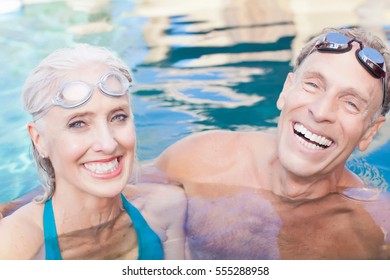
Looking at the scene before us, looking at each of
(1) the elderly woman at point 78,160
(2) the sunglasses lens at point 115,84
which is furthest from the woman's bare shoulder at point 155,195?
(2) the sunglasses lens at point 115,84

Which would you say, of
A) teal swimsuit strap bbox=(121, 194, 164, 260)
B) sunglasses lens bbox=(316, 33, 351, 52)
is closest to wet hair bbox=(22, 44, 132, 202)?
teal swimsuit strap bbox=(121, 194, 164, 260)

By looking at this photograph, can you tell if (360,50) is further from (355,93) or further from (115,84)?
(115,84)

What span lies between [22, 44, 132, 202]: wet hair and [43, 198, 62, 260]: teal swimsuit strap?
0.07 m

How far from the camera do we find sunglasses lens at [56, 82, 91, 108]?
9.87ft

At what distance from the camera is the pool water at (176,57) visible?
5.37 metres

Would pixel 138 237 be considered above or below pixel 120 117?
below

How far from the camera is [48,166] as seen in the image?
10.8 feet

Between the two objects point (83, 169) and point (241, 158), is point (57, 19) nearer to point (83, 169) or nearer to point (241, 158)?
point (241, 158)

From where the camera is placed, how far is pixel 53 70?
3045mm

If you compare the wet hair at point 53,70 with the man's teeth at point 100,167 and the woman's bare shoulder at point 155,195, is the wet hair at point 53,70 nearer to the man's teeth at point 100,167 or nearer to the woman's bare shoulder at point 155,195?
→ the man's teeth at point 100,167

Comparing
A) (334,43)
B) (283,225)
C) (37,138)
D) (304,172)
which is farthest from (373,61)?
(37,138)

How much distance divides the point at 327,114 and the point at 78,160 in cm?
136

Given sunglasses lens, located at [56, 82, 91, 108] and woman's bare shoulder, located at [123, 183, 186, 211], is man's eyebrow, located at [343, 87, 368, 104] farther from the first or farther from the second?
sunglasses lens, located at [56, 82, 91, 108]

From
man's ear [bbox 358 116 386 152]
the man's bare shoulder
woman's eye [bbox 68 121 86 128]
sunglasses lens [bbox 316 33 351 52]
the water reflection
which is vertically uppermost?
sunglasses lens [bbox 316 33 351 52]
